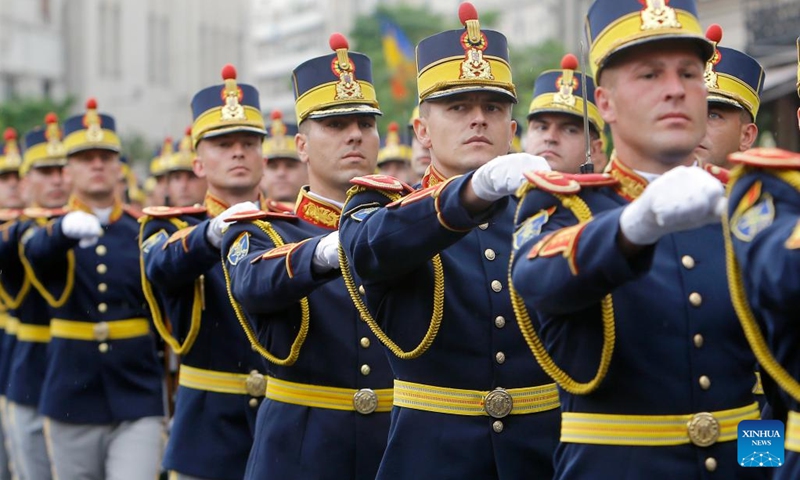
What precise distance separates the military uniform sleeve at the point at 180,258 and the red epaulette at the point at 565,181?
2.76 m

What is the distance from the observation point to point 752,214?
352cm

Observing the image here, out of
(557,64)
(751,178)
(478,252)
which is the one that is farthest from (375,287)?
(557,64)

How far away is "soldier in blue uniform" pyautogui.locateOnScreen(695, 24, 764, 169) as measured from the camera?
6.07 metres

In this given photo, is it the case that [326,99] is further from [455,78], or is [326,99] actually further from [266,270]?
[455,78]

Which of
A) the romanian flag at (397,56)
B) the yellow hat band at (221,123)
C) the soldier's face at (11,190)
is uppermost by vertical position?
the romanian flag at (397,56)

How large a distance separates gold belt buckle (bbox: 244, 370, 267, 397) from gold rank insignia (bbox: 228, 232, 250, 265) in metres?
1.07

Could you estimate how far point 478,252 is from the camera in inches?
200

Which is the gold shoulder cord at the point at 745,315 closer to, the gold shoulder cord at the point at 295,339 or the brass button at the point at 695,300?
the brass button at the point at 695,300

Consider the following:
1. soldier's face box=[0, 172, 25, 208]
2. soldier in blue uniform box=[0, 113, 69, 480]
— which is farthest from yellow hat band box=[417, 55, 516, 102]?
soldier's face box=[0, 172, 25, 208]

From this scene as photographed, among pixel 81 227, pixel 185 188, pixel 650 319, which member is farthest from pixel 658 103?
pixel 185 188

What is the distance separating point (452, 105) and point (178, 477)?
8.95 feet

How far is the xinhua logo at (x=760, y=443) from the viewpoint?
386cm

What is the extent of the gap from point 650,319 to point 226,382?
3.48m

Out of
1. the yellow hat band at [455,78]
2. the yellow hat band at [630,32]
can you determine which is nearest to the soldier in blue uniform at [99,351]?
the yellow hat band at [455,78]
